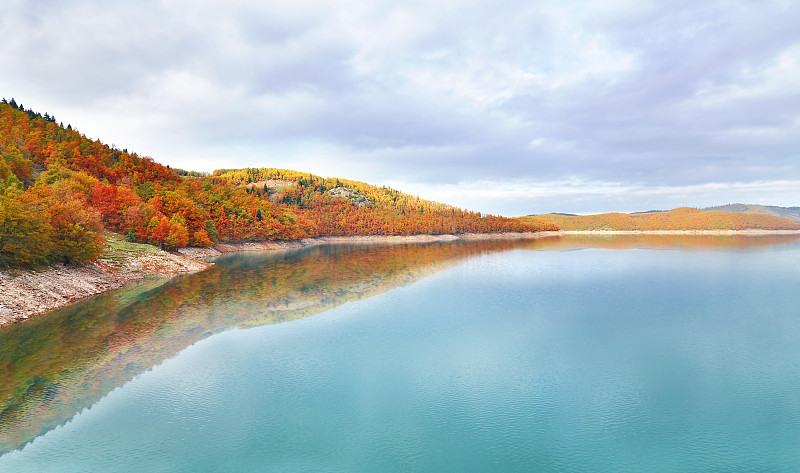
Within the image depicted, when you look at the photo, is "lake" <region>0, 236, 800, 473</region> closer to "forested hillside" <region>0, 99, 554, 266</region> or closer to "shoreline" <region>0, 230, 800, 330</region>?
"shoreline" <region>0, 230, 800, 330</region>

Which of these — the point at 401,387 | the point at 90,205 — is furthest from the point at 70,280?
the point at 401,387

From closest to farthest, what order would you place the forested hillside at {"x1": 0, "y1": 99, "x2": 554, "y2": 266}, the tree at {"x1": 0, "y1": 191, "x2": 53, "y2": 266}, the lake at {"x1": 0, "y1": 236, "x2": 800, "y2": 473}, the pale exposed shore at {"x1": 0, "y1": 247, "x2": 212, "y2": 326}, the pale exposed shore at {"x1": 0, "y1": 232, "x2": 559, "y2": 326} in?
1. the lake at {"x1": 0, "y1": 236, "x2": 800, "y2": 473}
2. the pale exposed shore at {"x1": 0, "y1": 247, "x2": 212, "y2": 326}
3. the pale exposed shore at {"x1": 0, "y1": 232, "x2": 559, "y2": 326}
4. the tree at {"x1": 0, "y1": 191, "x2": 53, "y2": 266}
5. the forested hillside at {"x1": 0, "y1": 99, "x2": 554, "y2": 266}

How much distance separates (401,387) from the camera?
2017 cm

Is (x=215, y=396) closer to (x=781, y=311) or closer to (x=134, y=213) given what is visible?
(x=781, y=311)

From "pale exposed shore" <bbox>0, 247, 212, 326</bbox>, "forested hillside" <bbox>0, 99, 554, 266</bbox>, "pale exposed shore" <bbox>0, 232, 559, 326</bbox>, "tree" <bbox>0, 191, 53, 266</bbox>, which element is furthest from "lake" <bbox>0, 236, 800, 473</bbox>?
"forested hillside" <bbox>0, 99, 554, 266</bbox>

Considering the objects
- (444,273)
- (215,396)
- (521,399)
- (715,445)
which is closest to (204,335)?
(215,396)

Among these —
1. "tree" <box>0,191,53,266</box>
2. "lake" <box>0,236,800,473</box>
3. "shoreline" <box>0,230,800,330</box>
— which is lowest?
"lake" <box>0,236,800,473</box>

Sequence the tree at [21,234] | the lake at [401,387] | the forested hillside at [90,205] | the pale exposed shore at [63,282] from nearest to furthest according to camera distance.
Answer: the lake at [401,387] < the pale exposed shore at [63,282] < the tree at [21,234] < the forested hillside at [90,205]

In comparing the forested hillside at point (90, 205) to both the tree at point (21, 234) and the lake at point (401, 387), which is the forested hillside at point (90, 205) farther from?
the lake at point (401, 387)

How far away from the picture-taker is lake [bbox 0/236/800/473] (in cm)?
1419

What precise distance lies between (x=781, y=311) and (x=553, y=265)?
4202 cm

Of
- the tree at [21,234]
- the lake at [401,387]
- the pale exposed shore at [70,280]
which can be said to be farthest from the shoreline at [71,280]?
the lake at [401,387]

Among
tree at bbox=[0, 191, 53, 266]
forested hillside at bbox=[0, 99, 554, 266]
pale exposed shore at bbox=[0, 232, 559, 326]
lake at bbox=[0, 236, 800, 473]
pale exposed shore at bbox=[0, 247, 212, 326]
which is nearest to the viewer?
lake at bbox=[0, 236, 800, 473]

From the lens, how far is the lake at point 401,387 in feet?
46.5
